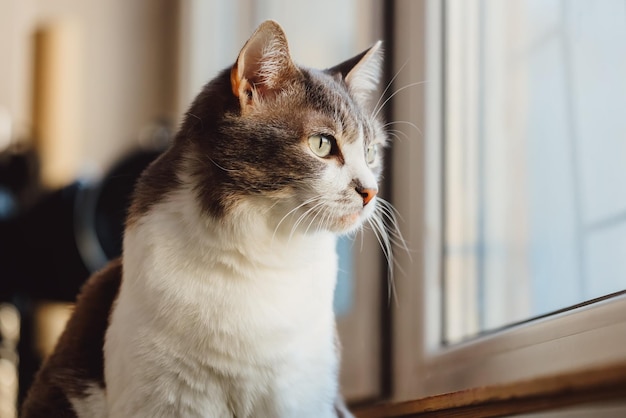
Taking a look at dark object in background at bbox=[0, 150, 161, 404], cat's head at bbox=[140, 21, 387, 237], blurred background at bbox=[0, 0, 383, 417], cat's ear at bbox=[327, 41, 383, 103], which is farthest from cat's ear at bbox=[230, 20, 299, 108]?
dark object in background at bbox=[0, 150, 161, 404]

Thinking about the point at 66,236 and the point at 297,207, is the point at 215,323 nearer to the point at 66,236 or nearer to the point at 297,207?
the point at 297,207

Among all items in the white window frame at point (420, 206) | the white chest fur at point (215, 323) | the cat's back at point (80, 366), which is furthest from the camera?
the white window frame at point (420, 206)

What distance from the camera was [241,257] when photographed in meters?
0.97

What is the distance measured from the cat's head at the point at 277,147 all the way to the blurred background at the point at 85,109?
2.05 feet

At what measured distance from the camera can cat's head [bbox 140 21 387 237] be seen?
0.96 meters

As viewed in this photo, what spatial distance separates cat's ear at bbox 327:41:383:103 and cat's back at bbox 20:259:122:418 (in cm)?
44

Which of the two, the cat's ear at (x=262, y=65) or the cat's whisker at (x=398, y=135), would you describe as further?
the cat's whisker at (x=398, y=135)

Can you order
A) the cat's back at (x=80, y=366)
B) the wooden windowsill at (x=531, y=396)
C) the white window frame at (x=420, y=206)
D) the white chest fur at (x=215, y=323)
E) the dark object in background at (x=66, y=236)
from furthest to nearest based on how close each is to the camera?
the dark object in background at (x=66, y=236)
the white window frame at (x=420, y=206)
the cat's back at (x=80, y=366)
the white chest fur at (x=215, y=323)
the wooden windowsill at (x=531, y=396)

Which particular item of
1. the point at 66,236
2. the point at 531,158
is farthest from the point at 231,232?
the point at 66,236

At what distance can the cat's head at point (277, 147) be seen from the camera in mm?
957

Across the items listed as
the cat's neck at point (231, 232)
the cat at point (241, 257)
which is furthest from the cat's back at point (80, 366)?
the cat's neck at point (231, 232)

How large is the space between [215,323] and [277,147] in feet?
0.76

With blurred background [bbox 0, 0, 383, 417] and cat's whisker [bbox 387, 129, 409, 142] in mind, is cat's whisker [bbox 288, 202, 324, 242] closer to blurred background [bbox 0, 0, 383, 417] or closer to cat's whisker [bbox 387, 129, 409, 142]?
cat's whisker [bbox 387, 129, 409, 142]

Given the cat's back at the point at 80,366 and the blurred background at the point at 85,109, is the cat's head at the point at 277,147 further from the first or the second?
the blurred background at the point at 85,109
